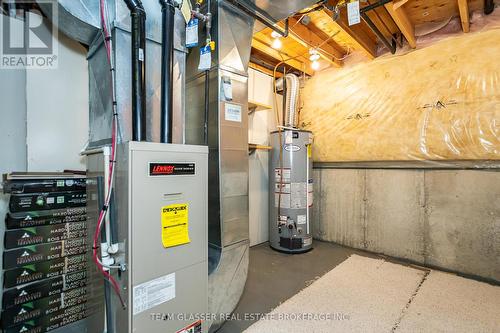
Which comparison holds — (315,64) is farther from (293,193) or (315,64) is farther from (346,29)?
(293,193)

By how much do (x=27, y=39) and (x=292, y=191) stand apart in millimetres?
2783

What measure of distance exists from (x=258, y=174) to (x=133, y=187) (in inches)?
96.0

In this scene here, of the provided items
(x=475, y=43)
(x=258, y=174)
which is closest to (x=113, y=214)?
(x=258, y=174)

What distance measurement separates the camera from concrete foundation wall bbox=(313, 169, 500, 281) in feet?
7.54

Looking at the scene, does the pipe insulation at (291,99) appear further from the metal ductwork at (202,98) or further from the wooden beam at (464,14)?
the wooden beam at (464,14)

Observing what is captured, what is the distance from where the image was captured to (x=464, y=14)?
2180 millimetres

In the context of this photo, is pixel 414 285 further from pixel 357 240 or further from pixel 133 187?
pixel 133 187

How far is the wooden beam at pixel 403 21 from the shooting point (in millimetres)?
2144

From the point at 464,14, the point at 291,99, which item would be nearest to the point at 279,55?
the point at 291,99

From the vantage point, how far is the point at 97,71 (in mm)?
1482

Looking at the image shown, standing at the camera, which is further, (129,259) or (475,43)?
(475,43)

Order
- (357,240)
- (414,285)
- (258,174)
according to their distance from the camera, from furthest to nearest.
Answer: (258,174) → (357,240) → (414,285)

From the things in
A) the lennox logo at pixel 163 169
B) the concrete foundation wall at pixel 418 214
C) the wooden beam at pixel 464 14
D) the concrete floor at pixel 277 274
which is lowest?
the concrete floor at pixel 277 274

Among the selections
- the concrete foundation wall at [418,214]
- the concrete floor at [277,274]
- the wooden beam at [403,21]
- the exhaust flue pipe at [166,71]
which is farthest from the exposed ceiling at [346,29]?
the concrete floor at [277,274]
